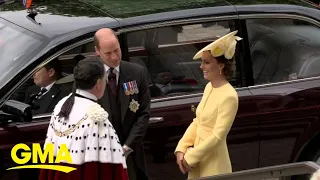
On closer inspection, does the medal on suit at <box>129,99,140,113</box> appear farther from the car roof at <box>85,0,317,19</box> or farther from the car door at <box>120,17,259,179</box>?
the car roof at <box>85,0,317,19</box>

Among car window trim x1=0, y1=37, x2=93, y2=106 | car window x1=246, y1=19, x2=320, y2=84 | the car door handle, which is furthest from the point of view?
car window x1=246, y1=19, x2=320, y2=84

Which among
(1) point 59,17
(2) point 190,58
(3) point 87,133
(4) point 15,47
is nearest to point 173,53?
(2) point 190,58

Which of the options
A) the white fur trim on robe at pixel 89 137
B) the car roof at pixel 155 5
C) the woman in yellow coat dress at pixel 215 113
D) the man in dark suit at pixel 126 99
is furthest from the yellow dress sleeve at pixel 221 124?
the car roof at pixel 155 5

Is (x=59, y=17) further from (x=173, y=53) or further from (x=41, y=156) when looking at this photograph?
(x=41, y=156)

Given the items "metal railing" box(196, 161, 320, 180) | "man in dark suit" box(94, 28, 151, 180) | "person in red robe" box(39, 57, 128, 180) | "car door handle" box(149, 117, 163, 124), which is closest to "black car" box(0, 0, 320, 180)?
"car door handle" box(149, 117, 163, 124)

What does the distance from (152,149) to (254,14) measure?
1.33m

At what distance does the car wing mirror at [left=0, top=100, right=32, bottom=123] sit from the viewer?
417 centimetres

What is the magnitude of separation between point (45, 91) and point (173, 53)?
1.01 metres

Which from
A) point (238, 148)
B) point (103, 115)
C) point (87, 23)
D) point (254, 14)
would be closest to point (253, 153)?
point (238, 148)

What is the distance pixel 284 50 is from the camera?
17.3ft

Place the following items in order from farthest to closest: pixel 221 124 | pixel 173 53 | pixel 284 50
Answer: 1. pixel 284 50
2. pixel 173 53
3. pixel 221 124

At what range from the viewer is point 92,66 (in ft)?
11.6

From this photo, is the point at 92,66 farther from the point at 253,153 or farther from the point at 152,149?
the point at 253,153

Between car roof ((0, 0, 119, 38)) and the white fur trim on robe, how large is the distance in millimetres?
1162
